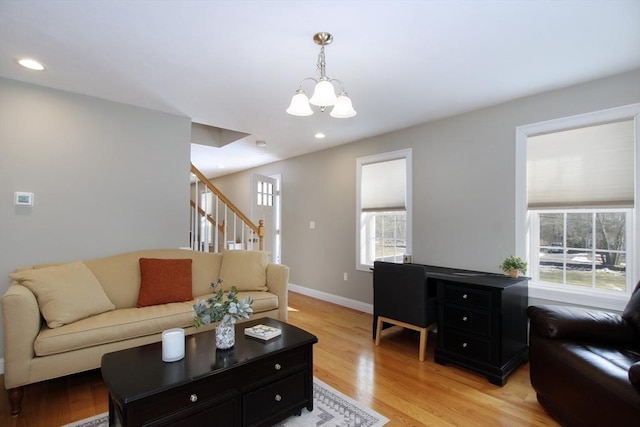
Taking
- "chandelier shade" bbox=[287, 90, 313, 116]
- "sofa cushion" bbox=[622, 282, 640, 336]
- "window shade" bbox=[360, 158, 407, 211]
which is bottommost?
"sofa cushion" bbox=[622, 282, 640, 336]

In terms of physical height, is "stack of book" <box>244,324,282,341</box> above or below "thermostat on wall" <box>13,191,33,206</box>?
below

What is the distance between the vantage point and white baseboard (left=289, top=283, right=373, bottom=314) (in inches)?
170

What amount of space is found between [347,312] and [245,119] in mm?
2810

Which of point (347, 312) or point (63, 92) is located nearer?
point (63, 92)

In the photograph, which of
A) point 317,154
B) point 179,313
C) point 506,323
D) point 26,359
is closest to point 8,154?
point 26,359

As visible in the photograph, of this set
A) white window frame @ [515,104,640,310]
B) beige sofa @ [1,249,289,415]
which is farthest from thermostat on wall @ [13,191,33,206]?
white window frame @ [515,104,640,310]

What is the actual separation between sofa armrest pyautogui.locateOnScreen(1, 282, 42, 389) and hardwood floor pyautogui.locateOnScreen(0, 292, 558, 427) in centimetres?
28

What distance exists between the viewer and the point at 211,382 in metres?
1.60

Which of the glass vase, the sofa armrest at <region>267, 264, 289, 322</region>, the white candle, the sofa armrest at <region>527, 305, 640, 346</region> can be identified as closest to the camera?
the white candle

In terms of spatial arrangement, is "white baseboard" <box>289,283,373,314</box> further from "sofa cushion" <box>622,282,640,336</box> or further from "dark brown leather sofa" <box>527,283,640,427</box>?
"sofa cushion" <box>622,282,640,336</box>

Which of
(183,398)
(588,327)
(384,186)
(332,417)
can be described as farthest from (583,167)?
(183,398)

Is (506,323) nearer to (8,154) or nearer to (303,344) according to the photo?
(303,344)

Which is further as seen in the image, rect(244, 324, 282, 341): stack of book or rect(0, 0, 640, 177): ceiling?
rect(244, 324, 282, 341): stack of book

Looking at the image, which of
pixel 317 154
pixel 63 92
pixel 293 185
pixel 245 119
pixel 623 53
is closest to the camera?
pixel 623 53
